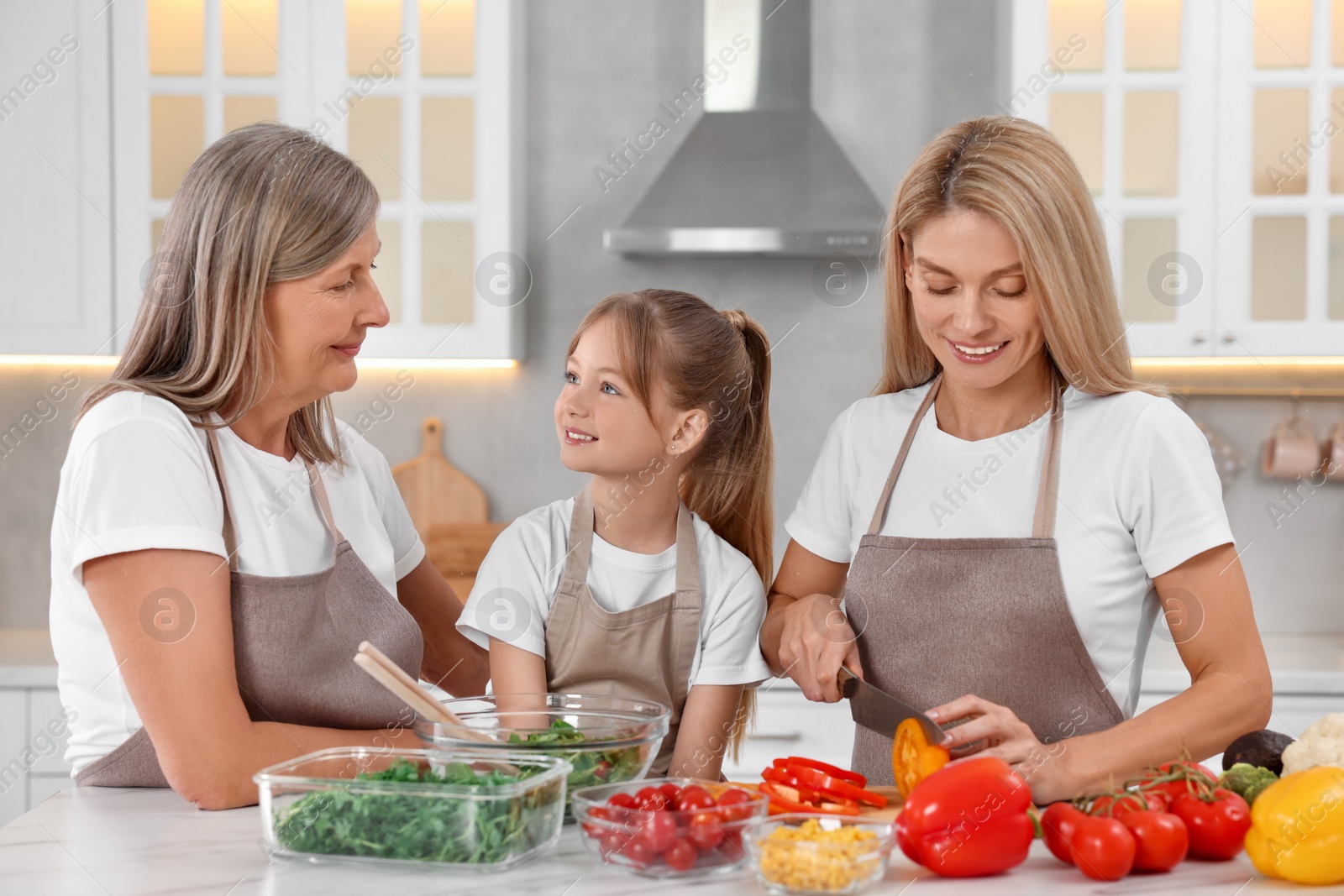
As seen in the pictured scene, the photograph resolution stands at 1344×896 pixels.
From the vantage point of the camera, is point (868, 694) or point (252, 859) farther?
point (868, 694)

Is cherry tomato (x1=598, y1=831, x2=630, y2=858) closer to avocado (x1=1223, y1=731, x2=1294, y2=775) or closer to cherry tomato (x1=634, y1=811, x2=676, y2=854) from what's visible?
cherry tomato (x1=634, y1=811, x2=676, y2=854)

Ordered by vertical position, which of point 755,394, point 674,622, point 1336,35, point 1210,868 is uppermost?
point 1336,35

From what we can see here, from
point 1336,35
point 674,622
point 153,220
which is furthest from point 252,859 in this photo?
point 1336,35

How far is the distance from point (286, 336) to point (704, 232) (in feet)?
5.32

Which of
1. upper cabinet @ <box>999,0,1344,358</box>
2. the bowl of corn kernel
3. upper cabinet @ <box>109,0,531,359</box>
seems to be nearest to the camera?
the bowl of corn kernel

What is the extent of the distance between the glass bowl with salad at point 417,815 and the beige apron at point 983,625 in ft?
1.91

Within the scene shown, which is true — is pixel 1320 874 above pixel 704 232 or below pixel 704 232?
below

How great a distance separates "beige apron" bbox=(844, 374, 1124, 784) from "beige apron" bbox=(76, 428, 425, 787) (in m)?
0.59

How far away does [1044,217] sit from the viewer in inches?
50.3

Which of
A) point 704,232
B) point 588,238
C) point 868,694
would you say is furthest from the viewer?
point 588,238

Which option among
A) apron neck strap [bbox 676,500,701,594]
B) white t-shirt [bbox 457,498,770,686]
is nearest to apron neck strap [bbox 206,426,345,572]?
white t-shirt [bbox 457,498,770,686]

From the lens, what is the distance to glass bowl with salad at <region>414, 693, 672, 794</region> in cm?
102

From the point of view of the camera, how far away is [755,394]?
5.18 ft

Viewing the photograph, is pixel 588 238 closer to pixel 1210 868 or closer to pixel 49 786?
pixel 49 786
